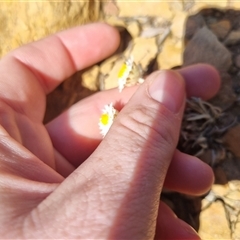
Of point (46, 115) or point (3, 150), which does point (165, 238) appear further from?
point (46, 115)

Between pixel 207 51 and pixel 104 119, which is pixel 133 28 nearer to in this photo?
pixel 207 51

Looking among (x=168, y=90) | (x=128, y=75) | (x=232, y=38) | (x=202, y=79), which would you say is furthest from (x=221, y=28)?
(x=168, y=90)

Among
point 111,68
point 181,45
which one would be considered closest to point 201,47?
point 181,45

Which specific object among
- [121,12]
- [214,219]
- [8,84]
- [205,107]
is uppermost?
[121,12]

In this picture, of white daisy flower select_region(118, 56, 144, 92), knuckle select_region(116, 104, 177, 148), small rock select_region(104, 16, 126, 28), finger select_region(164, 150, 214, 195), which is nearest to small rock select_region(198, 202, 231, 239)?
finger select_region(164, 150, 214, 195)

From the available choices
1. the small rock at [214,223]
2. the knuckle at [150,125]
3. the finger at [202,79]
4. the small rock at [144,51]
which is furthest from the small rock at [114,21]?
the small rock at [214,223]

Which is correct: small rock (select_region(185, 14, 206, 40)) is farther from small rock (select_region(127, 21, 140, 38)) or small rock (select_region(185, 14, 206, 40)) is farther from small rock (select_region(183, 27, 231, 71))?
small rock (select_region(127, 21, 140, 38))
